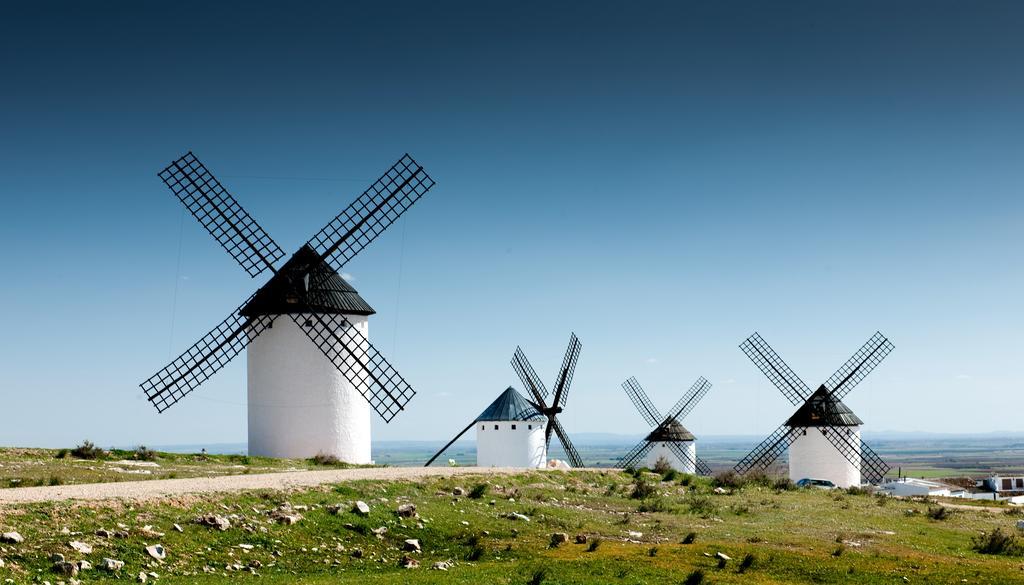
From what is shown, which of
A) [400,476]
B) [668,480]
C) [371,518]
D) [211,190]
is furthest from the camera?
[211,190]

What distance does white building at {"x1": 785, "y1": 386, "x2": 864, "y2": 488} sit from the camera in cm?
5978

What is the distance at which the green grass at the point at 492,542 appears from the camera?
1998cm

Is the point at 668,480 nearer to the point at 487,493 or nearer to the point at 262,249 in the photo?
the point at 487,493

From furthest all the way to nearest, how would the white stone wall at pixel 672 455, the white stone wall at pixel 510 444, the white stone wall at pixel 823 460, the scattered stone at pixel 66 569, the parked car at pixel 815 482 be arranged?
the white stone wall at pixel 672 455 → the white stone wall at pixel 823 460 → the white stone wall at pixel 510 444 → the parked car at pixel 815 482 → the scattered stone at pixel 66 569

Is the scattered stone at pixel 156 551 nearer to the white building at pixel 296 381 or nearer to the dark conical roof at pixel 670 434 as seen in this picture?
the white building at pixel 296 381

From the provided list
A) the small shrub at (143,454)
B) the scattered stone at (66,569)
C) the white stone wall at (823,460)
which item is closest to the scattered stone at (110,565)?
the scattered stone at (66,569)

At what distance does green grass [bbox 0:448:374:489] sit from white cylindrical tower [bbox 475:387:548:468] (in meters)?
16.4

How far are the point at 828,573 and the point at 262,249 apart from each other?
28.6 metres

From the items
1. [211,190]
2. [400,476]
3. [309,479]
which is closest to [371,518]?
[309,479]

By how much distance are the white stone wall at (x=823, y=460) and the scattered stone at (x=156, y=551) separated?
46.5 meters

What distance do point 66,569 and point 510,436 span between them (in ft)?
126

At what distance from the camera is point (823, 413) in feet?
198

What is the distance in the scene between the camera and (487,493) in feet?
101

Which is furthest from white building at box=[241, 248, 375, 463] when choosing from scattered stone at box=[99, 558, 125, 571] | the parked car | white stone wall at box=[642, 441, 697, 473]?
white stone wall at box=[642, 441, 697, 473]
